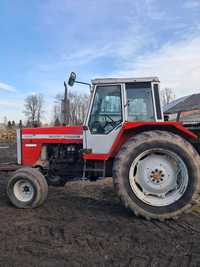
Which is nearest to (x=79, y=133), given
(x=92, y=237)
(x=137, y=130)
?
(x=137, y=130)

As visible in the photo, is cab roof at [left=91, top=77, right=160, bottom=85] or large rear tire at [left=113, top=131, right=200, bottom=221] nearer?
large rear tire at [left=113, top=131, right=200, bottom=221]

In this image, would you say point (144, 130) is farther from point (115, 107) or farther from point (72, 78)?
point (72, 78)

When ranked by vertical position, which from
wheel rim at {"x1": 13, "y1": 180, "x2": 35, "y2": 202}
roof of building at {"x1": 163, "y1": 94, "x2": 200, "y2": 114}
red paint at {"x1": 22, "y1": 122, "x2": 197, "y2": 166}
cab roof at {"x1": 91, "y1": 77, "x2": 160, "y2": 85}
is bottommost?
wheel rim at {"x1": 13, "y1": 180, "x2": 35, "y2": 202}

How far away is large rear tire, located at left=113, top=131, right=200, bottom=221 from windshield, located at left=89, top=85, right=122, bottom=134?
0.67 m

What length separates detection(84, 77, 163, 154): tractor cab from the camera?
17.2 feet

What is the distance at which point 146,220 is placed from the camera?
15.4 feet

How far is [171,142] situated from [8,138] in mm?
26099

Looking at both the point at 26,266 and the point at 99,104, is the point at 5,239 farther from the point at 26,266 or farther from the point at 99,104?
the point at 99,104

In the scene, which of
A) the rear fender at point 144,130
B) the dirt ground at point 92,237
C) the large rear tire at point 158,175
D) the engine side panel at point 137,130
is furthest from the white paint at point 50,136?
the large rear tire at point 158,175

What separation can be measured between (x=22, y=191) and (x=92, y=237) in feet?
7.20

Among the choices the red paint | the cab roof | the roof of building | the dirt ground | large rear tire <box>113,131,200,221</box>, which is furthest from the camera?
the roof of building

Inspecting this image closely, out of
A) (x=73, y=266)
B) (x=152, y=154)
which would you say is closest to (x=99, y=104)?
(x=152, y=154)

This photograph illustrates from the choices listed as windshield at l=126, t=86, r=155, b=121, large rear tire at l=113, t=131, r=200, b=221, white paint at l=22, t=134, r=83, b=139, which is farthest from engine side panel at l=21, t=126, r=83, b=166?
large rear tire at l=113, t=131, r=200, b=221

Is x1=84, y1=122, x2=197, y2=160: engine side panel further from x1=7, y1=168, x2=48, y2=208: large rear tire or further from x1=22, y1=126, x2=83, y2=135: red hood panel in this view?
x1=7, y1=168, x2=48, y2=208: large rear tire
